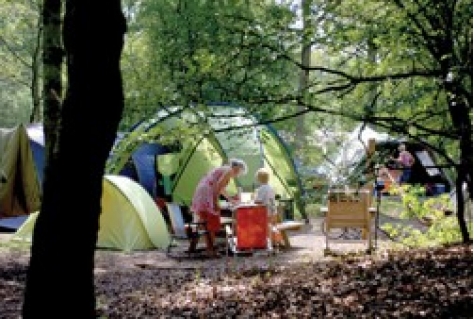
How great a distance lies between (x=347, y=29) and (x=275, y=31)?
2.37ft

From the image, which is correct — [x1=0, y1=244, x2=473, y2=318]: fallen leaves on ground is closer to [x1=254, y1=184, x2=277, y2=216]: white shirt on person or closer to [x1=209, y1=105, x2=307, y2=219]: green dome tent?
[x1=254, y1=184, x2=277, y2=216]: white shirt on person

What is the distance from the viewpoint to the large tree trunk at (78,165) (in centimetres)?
385

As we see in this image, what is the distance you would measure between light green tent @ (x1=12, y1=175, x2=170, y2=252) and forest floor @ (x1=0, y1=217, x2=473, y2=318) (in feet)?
6.58

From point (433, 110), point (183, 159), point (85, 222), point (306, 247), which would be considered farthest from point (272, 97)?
point (183, 159)

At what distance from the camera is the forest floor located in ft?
15.2

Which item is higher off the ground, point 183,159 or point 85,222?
point 183,159

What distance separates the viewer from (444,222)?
26.8 feet

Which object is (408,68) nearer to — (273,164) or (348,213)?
(348,213)

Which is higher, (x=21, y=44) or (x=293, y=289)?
(x=21, y=44)

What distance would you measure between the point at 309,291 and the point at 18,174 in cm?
892

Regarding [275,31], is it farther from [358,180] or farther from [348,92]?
[358,180]

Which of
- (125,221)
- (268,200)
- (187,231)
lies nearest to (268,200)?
(268,200)

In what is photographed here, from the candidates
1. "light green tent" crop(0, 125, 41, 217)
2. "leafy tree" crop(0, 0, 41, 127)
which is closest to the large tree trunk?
"light green tent" crop(0, 125, 41, 217)

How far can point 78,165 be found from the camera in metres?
3.92
